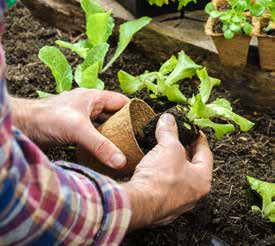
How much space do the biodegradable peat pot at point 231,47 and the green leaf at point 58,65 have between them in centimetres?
46

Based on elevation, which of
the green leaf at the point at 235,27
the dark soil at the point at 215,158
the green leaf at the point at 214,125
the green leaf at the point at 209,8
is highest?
the green leaf at the point at 209,8

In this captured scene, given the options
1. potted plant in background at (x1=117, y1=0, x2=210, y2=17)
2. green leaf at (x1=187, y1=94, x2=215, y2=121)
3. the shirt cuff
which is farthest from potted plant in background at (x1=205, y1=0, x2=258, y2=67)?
the shirt cuff

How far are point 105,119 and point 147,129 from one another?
0.16 metres

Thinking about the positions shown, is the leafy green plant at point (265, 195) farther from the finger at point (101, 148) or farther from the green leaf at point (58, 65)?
the green leaf at point (58, 65)

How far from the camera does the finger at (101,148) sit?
4.22 ft

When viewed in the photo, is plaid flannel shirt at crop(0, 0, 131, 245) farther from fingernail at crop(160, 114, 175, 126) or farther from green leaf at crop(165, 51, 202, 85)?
green leaf at crop(165, 51, 202, 85)

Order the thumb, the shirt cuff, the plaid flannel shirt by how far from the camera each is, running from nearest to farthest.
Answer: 1. the plaid flannel shirt
2. the shirt cuff
3. the thumb

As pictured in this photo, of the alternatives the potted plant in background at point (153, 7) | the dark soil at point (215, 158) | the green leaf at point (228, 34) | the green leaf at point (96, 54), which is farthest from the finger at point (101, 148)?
the potted plant in background at point (153, 7)

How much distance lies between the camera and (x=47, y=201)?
34.8 inches

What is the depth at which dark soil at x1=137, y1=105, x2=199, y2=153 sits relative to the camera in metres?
1.39

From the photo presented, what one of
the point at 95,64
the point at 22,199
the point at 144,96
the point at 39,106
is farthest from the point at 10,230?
the point at 144,96

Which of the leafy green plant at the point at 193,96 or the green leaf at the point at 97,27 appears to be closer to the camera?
the leafy green plant at the point at 193,96

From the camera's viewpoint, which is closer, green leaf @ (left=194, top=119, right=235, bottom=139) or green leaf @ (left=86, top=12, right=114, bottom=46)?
green leaf @ (left=194, top=119, right=235, bottom=139)

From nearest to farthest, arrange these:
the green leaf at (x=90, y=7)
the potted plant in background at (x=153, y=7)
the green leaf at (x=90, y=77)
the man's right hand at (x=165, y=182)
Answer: the man's right hand at (x=165, y=182)
the green leaf at (x=90, y=77)
the green leaf at (x=90, y=7)
the potted plant in background at (x=153, y=7)
